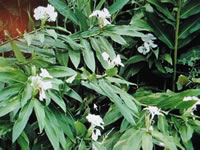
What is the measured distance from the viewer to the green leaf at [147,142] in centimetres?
123

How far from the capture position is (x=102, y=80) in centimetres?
130

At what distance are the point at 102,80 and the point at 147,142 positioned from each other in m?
0.28

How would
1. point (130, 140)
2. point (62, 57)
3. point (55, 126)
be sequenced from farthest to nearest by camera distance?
point (62, 57), point (130, 140), point (55, 126)

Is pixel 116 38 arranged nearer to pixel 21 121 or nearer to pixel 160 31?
pixel 160 31

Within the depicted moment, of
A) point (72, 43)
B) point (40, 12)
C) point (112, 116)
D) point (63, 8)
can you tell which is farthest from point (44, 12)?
point (112, 116)

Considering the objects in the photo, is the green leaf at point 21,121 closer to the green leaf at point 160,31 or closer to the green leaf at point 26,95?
the green leaf at point 26,95

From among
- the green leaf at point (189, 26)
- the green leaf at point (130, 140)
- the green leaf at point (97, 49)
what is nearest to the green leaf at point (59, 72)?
the green leaf at point (97, 49)

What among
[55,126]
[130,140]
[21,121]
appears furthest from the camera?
[130,140]

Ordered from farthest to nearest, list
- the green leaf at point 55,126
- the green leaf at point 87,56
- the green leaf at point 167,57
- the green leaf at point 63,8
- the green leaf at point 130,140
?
the green leaf at point 167,57 < the green leaf at point 63,8 < the green leaf at point 87,56 < the green leaf at point 130,140 < the green leaf at point 55,126

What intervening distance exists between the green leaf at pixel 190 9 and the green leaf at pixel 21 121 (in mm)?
973

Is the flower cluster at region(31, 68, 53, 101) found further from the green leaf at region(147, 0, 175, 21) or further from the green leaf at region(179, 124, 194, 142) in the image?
the green leaf at region(147, 0, 175, 21)

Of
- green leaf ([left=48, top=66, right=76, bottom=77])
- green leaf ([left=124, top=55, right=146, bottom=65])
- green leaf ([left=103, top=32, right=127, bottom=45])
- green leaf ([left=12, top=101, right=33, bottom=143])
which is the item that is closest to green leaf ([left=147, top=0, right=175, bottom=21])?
green leaf ([left=124, top=55, right=146, bottom=65])

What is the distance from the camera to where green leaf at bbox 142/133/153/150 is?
1232 millimetres

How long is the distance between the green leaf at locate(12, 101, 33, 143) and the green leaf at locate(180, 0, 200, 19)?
973mm
